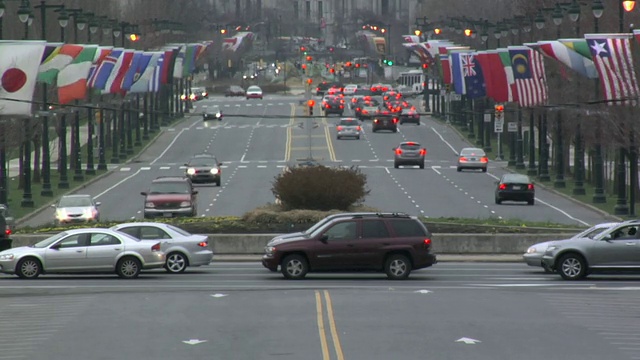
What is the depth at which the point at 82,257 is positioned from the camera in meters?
32.0

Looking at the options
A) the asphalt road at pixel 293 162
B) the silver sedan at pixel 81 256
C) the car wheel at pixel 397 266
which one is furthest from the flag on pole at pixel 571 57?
the silver sedan at pixel 81 256

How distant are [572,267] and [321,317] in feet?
31.1

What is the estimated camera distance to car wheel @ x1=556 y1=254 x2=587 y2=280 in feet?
103

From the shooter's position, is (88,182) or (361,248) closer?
(361,248)

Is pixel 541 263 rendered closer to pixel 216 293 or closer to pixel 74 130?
pixel 216 293

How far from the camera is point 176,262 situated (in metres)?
33.6

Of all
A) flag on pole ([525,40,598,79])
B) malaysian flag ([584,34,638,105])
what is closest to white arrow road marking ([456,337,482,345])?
malaysian flag ([584,34,638,105])

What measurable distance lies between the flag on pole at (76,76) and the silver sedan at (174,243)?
2075 centimetres

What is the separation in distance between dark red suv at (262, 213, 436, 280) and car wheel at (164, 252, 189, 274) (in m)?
2.90

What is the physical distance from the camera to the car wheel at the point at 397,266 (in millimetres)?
31281

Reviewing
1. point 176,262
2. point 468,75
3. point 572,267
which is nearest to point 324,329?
point 572,267

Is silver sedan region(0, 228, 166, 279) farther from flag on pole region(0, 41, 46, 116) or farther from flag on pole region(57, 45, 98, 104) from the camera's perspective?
flag on pole region(57, 45, 98, 104)

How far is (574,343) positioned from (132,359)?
6689 millimetres

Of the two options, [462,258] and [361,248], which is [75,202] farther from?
[361,248]
